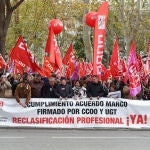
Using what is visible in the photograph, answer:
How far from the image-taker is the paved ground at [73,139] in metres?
11.9

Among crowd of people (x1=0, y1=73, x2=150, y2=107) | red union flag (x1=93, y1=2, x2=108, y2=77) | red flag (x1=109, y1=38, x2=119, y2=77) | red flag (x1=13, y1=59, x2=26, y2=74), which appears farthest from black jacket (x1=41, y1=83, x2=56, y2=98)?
red flag (x1=109, y1=38, x2=119, y2=77)

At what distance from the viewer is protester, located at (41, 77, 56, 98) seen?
16734 mm

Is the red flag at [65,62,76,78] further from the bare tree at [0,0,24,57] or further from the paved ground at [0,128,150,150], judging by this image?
the paved ground at [0,128,150,150]

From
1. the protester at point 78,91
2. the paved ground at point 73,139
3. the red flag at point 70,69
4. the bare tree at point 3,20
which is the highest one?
the bare tree at point 3,20

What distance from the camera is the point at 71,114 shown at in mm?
16375

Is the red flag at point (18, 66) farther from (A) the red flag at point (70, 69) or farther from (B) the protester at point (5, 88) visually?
(A) the red flag at point (70, 69)

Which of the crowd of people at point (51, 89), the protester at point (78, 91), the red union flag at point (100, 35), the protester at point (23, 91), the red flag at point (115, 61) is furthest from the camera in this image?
the red flag at point (115, 61)

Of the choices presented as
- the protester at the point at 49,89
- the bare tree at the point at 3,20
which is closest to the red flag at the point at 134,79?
the protester at the point at 49,89

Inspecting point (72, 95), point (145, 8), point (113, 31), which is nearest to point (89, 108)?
point (72, 95)

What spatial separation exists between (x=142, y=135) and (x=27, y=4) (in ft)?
92.4

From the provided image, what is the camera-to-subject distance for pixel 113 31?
5881cm

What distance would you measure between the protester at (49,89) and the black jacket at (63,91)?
0.17 m

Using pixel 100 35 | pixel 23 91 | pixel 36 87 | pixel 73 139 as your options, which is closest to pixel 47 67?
pixel 36 87

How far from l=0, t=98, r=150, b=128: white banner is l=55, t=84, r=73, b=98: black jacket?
0.19m
